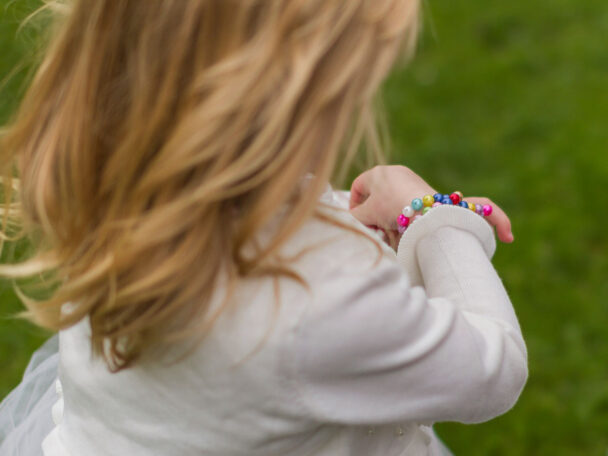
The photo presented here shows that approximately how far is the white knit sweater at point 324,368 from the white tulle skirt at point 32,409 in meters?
0.23

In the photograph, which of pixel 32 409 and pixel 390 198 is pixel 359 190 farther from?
pixel 32 409

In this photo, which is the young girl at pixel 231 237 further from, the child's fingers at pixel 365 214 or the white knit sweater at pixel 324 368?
the child's fingers at pixel 365 214

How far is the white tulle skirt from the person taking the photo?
142cm

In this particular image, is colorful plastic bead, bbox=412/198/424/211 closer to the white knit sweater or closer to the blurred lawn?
the white knit sweater

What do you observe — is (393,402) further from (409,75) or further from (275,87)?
(409,75)

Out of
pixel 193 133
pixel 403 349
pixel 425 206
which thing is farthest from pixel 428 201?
pixel 193 133

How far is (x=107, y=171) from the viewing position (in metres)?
1.00

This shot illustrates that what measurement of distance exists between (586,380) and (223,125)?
68.4 inches

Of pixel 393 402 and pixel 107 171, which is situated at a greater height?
pixel 107 171

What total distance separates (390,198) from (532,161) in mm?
1866

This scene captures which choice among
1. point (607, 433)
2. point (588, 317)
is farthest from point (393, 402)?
point (588, 317)

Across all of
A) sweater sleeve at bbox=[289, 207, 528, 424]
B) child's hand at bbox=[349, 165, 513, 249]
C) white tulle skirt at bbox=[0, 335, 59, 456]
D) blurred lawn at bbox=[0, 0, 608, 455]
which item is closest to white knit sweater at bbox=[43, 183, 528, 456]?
sweater sleeve at bbox=[289, 207, 528, 424]

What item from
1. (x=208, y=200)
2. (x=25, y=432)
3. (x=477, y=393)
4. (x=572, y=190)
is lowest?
(x=572, y=190)

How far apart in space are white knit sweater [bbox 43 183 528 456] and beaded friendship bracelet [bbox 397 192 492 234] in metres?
0.05
